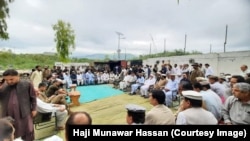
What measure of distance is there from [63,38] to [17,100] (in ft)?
38.0

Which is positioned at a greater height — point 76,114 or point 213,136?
point 76,114

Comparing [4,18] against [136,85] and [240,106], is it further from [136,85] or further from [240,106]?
[136,85]

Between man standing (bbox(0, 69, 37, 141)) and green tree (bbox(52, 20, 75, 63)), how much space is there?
11.2m

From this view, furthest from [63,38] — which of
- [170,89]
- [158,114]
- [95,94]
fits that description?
[158,114]

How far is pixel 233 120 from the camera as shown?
2.74 meters

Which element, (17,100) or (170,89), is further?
(170,89)

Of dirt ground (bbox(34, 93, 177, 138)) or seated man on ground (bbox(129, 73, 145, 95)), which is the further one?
seated man on ground (bbox(129, 73, 145, 95))

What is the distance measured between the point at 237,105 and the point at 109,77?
43.9 feet

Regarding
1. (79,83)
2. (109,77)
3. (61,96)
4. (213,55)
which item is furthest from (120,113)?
(109,77)

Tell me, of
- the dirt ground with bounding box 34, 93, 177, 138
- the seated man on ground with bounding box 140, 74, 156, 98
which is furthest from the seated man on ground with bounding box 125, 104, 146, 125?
the seated man on ground with bounding box 140, 74, 156, 98

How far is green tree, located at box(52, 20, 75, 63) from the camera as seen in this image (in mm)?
14062

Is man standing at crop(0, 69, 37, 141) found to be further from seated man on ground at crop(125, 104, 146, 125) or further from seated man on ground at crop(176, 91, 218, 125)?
seated man on ground at crop(176, 91, 218, 125)

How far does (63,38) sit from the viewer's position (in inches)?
560

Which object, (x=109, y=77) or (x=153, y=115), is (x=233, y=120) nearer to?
(x=153, y=115)
